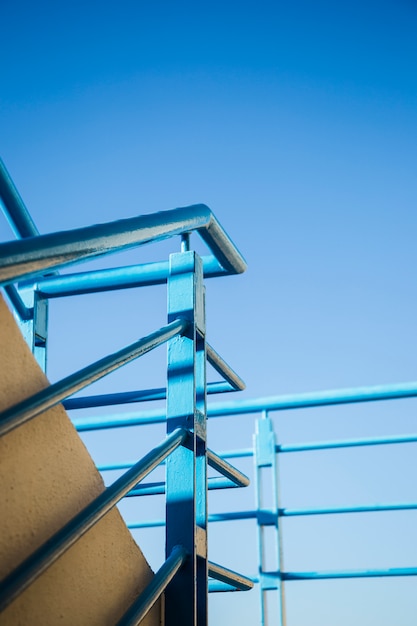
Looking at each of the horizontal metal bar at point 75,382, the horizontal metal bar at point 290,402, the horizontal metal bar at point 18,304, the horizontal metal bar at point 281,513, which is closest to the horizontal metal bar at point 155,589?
the horizontal metal bar at point 75,382

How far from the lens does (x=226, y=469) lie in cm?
129

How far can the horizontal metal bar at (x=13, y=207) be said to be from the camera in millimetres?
1301

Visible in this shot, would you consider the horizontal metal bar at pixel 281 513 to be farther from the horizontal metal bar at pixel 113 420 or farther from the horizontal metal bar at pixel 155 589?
the horizontal metal bar at pixel 155 589

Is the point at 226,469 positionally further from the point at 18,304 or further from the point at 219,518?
the point at 219,518

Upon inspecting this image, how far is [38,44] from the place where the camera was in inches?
398

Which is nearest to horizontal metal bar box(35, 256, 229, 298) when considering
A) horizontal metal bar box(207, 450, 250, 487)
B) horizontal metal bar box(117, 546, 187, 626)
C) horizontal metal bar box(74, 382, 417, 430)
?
horizontal metal bar box(207, 450, 250, 487)

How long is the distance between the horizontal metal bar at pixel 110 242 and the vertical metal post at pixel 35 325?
0.30 m

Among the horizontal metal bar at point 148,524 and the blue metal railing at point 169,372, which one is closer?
the blue metal railing at point 169,372

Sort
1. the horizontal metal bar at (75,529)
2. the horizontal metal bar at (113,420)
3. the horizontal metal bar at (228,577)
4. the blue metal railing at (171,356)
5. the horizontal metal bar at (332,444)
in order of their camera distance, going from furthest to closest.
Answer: the horizontal metal bar at (332,444) < the horizontal metal bar at (113,420) < the horizontal metal bar at (228,577) < the blue metal railing at (171,356) < the horizontal metal bar at (75,529)

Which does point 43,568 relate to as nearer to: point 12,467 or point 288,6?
point 12,467

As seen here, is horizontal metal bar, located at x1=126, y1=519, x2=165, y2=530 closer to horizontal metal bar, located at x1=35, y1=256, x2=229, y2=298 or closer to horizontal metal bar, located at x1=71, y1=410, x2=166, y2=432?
horizontal metal bar, located at x1=71, y1=410, x2=166, y2=432

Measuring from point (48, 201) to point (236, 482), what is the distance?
8.20m

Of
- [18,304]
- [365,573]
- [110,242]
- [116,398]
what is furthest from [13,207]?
[365,573]

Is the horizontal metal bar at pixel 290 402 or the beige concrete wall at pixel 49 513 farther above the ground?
the horizontal metal bar at pixel 290 402
